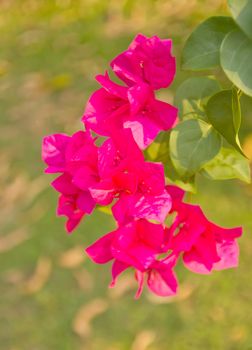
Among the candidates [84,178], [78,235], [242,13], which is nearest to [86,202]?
[84,178]

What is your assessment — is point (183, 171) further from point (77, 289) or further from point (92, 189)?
point (77, 289)

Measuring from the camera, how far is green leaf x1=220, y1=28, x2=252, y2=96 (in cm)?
85

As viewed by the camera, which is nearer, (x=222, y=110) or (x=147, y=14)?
(x=222, y=110)

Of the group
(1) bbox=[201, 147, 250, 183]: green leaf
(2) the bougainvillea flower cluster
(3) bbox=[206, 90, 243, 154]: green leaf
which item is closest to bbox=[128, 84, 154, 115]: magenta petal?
(2) the bougainvillea flower cluster

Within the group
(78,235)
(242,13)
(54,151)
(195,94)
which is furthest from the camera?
(78,235)

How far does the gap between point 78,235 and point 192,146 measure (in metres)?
1.37

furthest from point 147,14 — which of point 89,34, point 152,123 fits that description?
point 152,123

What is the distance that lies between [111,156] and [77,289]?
4.42 ft

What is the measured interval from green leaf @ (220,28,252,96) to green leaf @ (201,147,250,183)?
0.25m

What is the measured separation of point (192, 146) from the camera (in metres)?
1.00

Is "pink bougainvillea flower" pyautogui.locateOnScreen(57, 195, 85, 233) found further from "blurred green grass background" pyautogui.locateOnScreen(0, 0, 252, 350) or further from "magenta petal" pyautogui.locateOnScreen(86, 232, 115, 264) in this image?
"blurred green grass background" pyautogui.locateOnScreen(0, 0, 252, 350)

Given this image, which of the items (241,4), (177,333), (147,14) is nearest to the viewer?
(241,4)

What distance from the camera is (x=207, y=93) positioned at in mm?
1143

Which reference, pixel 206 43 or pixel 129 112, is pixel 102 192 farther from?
pixel 206 43
